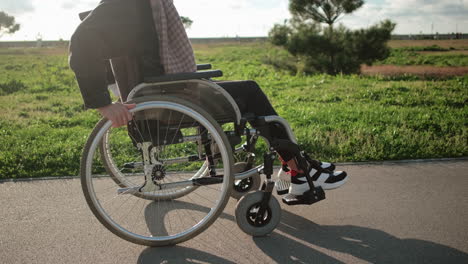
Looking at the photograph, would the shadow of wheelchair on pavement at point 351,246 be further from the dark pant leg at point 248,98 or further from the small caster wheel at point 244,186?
the dark pant leg at point 248,98

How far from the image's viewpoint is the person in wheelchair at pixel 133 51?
2.30 m

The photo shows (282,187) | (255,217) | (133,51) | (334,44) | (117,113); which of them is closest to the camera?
(117,113)

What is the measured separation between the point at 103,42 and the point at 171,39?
382 millimetres

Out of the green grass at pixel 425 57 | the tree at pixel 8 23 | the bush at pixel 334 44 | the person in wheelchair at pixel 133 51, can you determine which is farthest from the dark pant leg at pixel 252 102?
the tree at pixel 8 23

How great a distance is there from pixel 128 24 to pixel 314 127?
353cm

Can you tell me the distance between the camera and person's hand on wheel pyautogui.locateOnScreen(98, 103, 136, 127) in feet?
7.57

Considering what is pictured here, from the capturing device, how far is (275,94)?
30.3 ft

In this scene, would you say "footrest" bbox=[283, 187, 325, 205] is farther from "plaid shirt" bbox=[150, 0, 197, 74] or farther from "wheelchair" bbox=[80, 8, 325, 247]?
"plaid shirt" bbox=[150, 0, 197, 74]

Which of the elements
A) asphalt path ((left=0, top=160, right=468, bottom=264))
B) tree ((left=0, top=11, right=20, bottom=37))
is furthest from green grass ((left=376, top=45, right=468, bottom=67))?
tree ((left=0, top=11, right=20, bottom=37))

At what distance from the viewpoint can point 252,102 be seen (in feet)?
9.00

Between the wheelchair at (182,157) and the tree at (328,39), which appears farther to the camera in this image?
the tree at (328,39)

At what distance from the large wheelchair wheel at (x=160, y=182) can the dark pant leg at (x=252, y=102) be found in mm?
287

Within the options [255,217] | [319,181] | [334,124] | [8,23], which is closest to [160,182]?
[255,217]

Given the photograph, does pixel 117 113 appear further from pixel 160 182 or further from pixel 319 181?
pixel 319 181
